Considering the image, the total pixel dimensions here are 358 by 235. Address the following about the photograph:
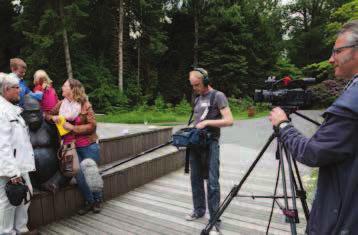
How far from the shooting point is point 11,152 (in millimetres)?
2629

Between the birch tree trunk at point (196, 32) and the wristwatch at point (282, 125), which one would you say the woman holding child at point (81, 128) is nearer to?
the wristwatch at point (282, 125)

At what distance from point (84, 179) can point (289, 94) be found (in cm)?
269

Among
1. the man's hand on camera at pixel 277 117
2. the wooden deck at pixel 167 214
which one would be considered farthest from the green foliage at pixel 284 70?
the man's hand on camera at pixel 277 117

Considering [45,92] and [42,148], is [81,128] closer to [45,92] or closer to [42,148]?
[42,148]

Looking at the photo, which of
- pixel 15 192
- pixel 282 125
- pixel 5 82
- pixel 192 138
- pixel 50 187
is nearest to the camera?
pixel 282 125

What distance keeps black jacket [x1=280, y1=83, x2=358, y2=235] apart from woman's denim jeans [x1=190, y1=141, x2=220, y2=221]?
174cm

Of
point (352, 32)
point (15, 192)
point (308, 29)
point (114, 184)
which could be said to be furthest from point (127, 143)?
point (308, 29)

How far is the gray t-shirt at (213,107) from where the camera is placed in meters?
3.15

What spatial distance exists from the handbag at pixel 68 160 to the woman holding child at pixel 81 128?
184 mm

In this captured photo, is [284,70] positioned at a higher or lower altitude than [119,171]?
higher

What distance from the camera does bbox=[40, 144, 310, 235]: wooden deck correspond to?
10.9 feet

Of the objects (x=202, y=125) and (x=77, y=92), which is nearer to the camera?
(x=202, y=125)

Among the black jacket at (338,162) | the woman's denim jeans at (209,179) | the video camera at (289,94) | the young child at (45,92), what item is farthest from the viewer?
the young child at (45,92)

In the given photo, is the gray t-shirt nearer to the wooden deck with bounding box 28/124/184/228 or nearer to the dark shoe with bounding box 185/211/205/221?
the dark shoe with bounding box 185/211/205/221
